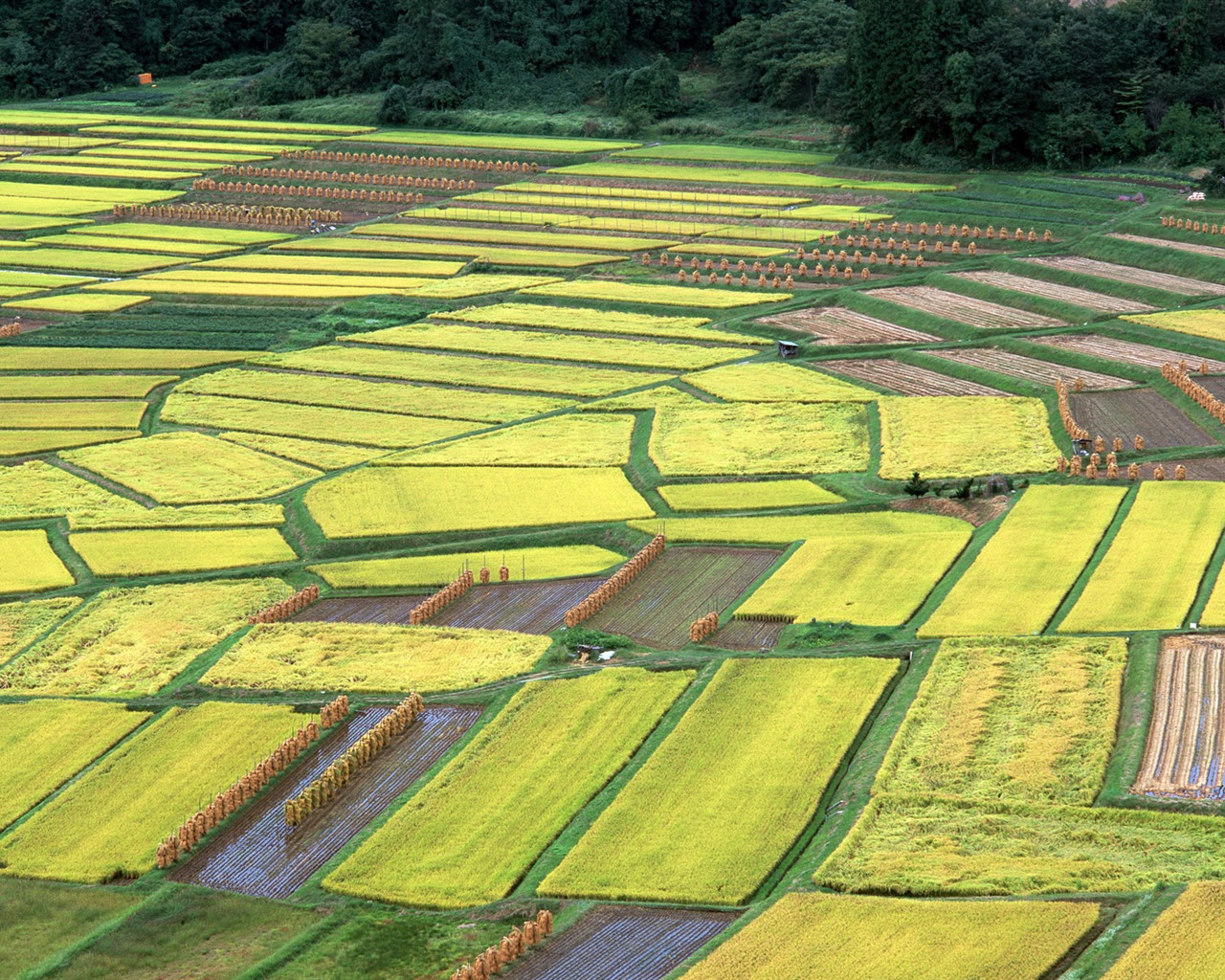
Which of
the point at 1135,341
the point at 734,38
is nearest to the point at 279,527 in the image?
the point at 1135,341

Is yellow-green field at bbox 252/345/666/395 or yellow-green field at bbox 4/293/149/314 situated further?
yellow-green field at bbox 4/293/149/314

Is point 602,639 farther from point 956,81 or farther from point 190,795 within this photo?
point 956,81

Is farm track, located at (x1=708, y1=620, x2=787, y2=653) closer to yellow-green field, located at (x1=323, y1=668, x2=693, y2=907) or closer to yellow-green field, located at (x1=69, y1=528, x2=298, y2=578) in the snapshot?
yellow-green field, located at (x1=323, y1=668, x2=693, y2=907)

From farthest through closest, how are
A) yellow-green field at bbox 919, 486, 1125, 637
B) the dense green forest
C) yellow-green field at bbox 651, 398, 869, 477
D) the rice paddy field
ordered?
1. the dense green forest
2. yellow-green field at bbox 651, 398, 869, 477
3. yellow-green field at bbox 919, 486, 1125, 637
4. the rice paddy field

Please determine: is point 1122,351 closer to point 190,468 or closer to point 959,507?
point 959,507

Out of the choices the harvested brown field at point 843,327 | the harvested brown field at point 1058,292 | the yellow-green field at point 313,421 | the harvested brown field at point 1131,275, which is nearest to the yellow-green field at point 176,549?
the yellow-green field at point 313,421

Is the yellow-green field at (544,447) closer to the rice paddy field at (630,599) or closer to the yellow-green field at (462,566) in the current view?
the rice paddy field at (630,599)

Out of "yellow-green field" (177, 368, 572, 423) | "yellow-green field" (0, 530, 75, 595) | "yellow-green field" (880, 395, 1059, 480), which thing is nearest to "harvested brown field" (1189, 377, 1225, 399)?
"yellow-green field" (880, 395, 1059, 480)
